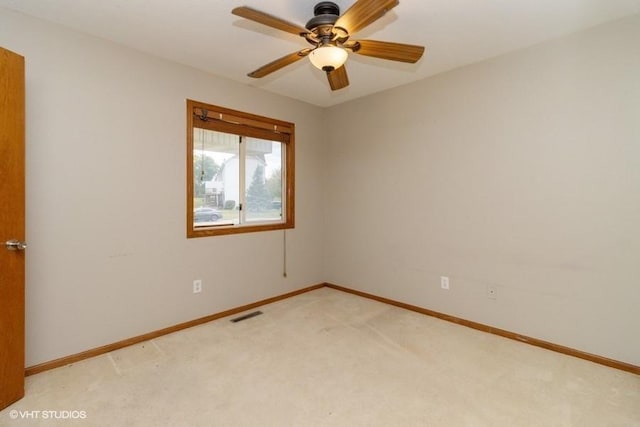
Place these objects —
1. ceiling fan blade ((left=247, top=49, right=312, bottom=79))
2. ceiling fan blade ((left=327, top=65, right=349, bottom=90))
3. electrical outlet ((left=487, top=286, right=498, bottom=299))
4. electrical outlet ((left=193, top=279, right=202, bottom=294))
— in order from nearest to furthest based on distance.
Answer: ceiling fan blade ((left=247, top=49, right=312, bottom=79)) → ceiling fan blade ((left=327, top=65, right=349, bottom=90)) → electrical outlet ((left=487, top=286, right=498, bottom=299)) → electrical outlet ((left=193, top=279, right=202, bottom=294))

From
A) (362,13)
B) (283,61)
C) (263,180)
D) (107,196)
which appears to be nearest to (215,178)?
(263,180)

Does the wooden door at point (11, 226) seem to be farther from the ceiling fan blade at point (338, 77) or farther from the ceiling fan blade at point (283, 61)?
the ceiling fan blade at point (338, 77)

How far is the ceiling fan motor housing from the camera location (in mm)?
1795

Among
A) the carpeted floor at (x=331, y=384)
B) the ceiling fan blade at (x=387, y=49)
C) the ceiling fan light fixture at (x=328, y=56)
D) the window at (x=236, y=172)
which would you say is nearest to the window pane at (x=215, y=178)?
the window at (x=236, y=172)

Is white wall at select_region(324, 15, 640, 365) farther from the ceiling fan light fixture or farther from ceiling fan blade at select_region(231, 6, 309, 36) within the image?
ceiling fan blade at select_region(231, 6, 309, 36)

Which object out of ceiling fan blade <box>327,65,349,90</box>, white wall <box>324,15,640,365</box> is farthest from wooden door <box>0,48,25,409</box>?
white wall <box>324,15,640,365</box>

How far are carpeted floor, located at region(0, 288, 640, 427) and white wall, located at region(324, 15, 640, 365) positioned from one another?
0.39m

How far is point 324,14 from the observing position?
186cm

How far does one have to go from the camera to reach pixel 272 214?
3.87 m

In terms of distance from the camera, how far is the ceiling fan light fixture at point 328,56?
1.82 metres

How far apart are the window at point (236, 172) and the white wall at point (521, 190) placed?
1023 millimetres

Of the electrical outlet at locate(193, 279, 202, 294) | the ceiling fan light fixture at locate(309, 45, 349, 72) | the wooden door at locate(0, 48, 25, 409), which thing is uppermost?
the ceiling fan light fixture at locate(309, 45, 349, 72)

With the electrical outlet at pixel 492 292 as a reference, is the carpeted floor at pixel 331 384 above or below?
below

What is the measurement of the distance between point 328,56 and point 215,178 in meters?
1.93
